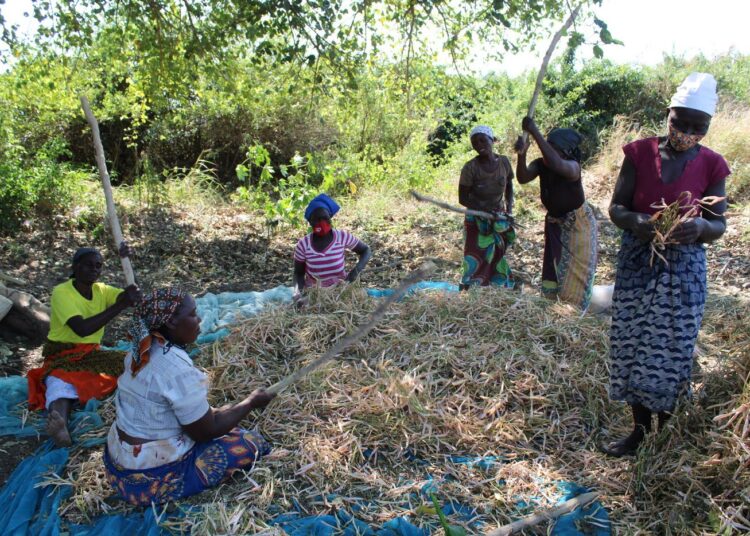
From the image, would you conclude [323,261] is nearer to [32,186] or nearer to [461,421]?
[461,421]

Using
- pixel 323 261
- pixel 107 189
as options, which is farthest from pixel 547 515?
pixel 107 189

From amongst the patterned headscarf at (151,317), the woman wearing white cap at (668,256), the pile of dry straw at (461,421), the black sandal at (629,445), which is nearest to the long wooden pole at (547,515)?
the pile of dry straw at (461,421)

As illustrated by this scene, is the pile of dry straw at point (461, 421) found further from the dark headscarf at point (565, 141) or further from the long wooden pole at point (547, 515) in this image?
the dark headscarf at point (565, 141)

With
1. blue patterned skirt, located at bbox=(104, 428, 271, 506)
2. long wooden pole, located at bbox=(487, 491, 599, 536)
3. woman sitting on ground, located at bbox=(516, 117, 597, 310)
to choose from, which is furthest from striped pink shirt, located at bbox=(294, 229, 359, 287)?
long wooden pole, located at bbox=(487, 491, 599, 536)

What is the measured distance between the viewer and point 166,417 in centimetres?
221

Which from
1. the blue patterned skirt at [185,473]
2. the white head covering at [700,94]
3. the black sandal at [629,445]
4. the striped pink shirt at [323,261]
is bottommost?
the black sandal at [629,445]

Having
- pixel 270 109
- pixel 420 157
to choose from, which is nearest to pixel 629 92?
pixel 420 157

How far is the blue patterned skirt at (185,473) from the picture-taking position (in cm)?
224

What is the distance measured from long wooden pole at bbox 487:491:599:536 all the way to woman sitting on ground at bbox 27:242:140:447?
7.41 feet

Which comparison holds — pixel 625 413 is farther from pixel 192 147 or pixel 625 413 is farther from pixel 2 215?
pixel 192 147

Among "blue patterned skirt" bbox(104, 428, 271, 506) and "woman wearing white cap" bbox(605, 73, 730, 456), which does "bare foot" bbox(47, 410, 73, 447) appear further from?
"woman wearing white cap" bbox(605, 73, 730, 456)

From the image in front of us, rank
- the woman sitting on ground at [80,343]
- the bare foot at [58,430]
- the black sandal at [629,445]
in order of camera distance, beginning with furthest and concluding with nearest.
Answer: the woman sitting on ground at [80,343] < the bare foot at [58,430] < the black sandal at [629,445]

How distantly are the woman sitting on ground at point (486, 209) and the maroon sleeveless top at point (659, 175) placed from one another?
1.93 meters

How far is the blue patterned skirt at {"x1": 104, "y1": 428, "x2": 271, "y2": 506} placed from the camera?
7.35 ft
